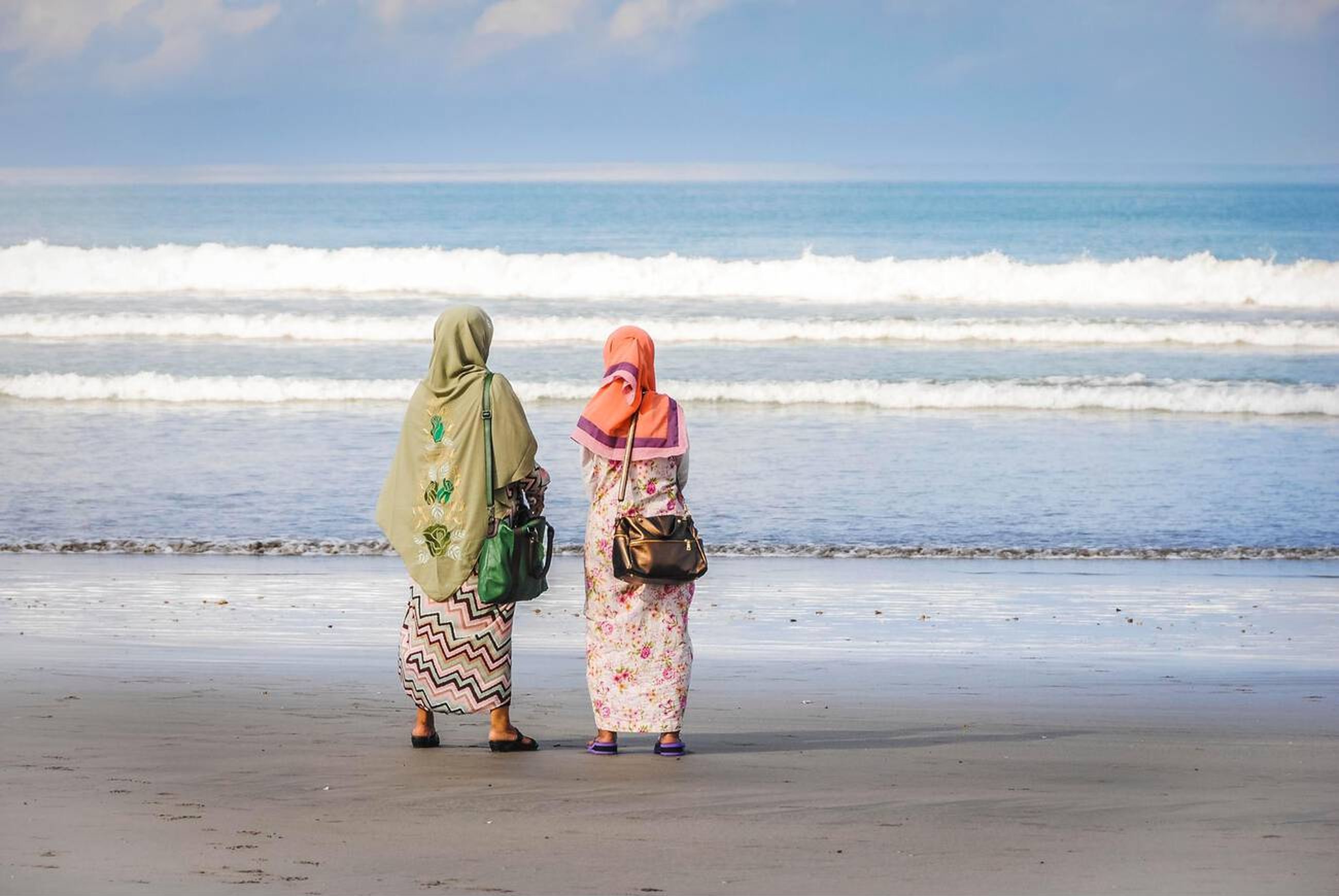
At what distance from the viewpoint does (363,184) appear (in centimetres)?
5925

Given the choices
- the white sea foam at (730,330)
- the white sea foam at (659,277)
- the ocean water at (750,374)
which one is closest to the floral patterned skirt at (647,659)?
the ocean water at (750,374)

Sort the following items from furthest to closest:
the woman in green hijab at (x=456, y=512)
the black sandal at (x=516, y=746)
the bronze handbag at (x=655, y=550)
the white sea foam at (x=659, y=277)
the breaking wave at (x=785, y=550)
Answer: the white sea foam at (x=659, y=277), the breaking wave at (x=785, y=550), the black sandal at (x=516, y=746), the woman in green hijab at (x=456, y=512), the bronze handbag at (x=655, y=550)

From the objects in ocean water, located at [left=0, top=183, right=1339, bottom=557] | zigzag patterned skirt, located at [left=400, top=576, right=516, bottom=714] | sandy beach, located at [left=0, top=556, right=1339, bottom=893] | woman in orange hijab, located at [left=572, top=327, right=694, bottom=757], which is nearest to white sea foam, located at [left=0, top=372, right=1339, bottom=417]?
ocean water, located at [left=0, top=183, right=1339, bottom=557]

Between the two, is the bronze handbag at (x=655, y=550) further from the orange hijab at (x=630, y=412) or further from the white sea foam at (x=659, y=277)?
the white sea foam at (x=659, y=277)

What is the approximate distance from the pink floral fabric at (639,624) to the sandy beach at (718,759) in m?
0.16

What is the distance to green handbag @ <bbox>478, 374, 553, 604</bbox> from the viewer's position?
4.71 metres

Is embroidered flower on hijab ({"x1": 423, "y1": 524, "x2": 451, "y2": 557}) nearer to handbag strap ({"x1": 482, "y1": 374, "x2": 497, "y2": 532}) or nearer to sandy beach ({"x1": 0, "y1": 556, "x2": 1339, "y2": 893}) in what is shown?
handbag strap ({"x1": 482, "y1": 374, "x2": 497, "y2": 532})

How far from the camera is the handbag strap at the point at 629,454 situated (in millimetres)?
4742

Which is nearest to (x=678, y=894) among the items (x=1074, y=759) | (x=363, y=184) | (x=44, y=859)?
(x=44, y=859)

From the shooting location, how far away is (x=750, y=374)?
61.8 ft

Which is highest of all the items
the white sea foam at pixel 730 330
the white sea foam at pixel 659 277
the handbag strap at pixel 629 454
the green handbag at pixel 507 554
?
the white sea foam at pixel 659 277

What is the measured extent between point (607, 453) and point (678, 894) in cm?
160

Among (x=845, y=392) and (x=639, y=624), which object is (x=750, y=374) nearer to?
(x=845, y=392)

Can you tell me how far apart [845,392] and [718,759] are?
40.9 feet
